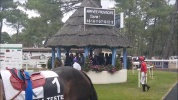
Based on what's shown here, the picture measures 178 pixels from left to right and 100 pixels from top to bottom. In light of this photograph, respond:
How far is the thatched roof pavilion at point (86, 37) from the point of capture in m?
16.7

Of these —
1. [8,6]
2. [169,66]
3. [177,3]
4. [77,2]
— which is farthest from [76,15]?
[8,6]

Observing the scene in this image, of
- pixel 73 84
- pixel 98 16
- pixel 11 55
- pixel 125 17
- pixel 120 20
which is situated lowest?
pixel 73 84

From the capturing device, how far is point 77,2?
26.4 metres

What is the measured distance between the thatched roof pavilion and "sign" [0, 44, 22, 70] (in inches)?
102

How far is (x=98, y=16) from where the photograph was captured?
17.2 metres

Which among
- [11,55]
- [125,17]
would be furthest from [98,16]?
[125,17]

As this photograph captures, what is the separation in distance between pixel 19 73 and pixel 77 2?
70.6 feet

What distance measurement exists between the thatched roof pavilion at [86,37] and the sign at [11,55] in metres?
2.60

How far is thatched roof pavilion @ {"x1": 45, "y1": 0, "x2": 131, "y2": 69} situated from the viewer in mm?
16734

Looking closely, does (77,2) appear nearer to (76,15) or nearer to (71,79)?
(76,15)

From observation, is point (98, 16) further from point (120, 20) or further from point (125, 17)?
point (125, 17)

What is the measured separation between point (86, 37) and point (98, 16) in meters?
1.43

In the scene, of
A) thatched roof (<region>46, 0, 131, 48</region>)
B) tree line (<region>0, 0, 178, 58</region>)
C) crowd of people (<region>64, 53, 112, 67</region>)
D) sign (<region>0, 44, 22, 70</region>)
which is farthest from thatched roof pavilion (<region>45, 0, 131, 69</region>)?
tree line (<region>0, 0, 178, 58</region>)

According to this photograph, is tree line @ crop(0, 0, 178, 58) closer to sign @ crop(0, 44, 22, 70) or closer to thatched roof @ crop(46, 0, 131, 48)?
thatched roof @ crop(46, 0, 131, 48)
